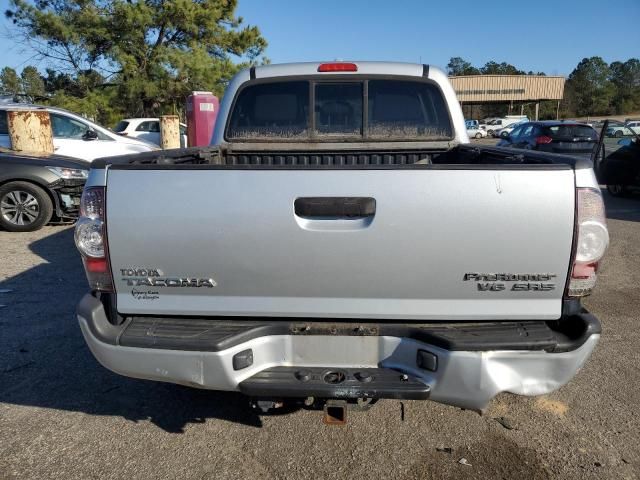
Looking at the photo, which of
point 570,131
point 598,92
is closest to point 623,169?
point 570,131

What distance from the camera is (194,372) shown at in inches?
89.7

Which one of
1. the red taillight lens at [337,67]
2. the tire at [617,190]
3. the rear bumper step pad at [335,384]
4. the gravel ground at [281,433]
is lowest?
the gravel ground at [281,433]

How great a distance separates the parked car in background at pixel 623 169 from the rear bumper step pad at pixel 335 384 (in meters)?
10.2

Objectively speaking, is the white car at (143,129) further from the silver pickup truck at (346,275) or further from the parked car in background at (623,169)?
the silver pickup truck at (346,275)

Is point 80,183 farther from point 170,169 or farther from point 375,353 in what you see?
point 375,353

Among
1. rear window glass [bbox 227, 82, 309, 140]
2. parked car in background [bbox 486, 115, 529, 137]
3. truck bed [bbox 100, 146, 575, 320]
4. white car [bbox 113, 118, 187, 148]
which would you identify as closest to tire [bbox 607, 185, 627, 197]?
rear window glass [bbox 227, 82, 309, 140]

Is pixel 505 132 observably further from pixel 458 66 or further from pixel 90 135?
pixel 458 66

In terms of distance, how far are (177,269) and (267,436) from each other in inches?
47.2

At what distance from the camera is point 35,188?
7.92 metres

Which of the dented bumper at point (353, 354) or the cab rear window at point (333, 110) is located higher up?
the cab rear window at point (333, 110)

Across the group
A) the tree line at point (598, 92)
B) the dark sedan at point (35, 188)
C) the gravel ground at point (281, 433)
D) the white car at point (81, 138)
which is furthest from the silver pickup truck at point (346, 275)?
the tree line at point (598, 92)

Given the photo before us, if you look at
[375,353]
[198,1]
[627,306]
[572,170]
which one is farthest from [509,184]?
[198,1]

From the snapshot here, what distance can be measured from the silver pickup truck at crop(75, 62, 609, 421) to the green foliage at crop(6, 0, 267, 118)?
23459 mm

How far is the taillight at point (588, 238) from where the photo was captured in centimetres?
216
